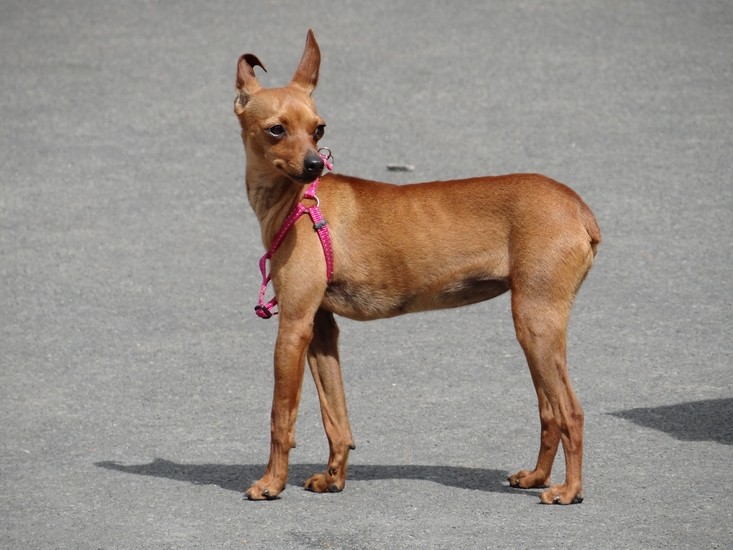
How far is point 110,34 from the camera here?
14.7 m

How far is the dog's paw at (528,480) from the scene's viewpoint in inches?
264

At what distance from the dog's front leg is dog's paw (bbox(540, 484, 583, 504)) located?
4.43 feet

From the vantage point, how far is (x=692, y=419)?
7598mm

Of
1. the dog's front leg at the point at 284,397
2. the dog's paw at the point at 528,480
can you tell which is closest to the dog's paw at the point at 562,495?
the dog's paw at the point at 528,480

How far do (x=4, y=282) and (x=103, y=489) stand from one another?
381 centimetres

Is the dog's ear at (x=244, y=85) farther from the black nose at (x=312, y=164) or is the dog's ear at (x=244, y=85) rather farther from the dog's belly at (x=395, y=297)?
the dog's belly at (x=395, y=297)

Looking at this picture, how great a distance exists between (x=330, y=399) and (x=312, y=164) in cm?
142

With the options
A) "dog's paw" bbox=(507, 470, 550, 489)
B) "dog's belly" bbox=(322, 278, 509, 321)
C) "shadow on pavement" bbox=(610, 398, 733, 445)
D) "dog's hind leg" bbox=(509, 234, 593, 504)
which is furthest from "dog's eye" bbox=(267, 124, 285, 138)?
"shadow on pavement" bbox=(610, 398, 733, 445)

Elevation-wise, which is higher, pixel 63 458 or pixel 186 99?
pixel 186 99

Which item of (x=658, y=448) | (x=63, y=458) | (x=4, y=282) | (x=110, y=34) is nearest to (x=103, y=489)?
(x=63, y=458)

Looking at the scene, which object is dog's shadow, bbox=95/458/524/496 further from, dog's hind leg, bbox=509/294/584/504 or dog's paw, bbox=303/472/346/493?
dog's hind leg, bbox=509/294/584/504

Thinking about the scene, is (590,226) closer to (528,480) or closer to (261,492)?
(528,480)

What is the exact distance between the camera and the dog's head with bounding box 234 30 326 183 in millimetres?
6348

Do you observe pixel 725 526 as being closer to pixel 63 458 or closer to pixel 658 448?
pixel 658 448
